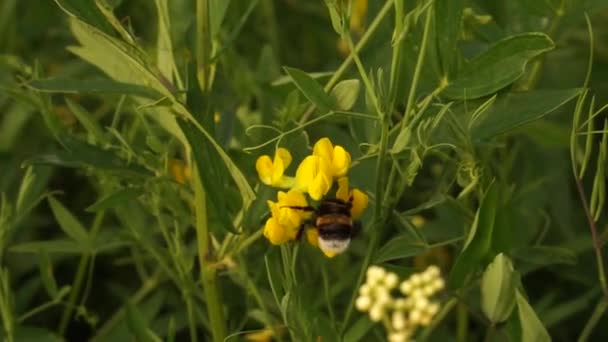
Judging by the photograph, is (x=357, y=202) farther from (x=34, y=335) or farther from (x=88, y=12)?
(x=34, y=335)

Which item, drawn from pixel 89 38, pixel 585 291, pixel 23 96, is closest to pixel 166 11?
pixel 89 38

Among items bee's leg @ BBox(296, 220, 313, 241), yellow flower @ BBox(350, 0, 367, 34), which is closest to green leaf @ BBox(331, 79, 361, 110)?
bee's leg @ BBox(296, 220, 313, 241)

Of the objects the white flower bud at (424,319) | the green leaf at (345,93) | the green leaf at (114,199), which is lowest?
the green leaf at (114,199)

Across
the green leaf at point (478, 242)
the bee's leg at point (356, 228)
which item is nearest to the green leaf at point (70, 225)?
the bee's leg at point (356, 228)

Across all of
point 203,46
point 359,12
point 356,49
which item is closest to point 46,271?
point 203,46

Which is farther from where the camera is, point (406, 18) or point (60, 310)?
point (60, 310)

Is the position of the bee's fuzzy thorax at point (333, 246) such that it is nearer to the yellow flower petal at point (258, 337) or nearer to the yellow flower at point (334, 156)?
the yellow flower at point (334, 156)

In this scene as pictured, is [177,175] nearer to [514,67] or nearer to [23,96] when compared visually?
[23,96]
